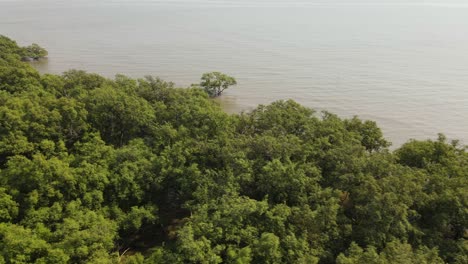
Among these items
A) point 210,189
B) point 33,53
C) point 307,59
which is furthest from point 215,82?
point 33,53

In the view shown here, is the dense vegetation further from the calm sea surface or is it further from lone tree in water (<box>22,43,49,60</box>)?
lone tree in water (<box>22,43,49,60</box>)

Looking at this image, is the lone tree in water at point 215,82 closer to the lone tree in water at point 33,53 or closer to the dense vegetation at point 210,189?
the dense vegetation at point 210,189

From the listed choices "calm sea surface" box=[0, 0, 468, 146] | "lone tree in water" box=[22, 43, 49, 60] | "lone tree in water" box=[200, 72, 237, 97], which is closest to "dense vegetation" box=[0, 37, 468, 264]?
"calm sea surface" box=[0, 0, 468, 146]

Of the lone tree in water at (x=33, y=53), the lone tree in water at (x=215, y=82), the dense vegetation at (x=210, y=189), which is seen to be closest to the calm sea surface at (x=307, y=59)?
the lone tree in water at (x=215, y=82)

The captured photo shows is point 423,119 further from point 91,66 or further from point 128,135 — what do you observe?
point 91,66

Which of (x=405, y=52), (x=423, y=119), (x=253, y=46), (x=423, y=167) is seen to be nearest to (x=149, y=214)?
(x=423, y=167)

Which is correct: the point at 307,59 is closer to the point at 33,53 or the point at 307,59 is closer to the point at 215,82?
the point at 215,82
